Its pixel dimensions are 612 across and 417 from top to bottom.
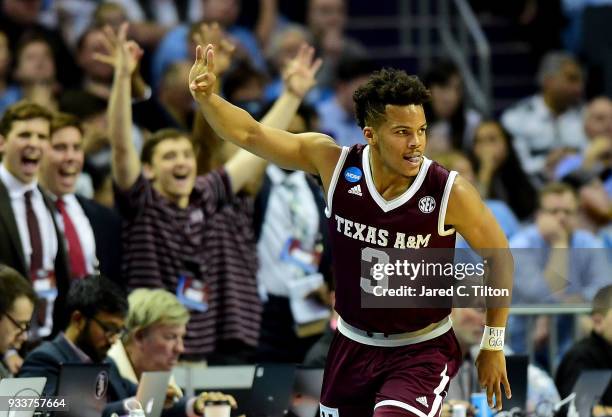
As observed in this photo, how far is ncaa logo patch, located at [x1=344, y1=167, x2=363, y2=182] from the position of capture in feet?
20.6

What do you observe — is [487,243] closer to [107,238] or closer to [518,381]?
[518,381]

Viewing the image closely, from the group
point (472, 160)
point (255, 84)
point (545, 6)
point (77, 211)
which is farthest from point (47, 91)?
point (545, 6)

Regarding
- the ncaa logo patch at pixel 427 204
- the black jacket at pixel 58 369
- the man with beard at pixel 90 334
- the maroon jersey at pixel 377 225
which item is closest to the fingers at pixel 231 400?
the black jacket at pixel 58 369

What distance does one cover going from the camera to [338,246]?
6.34 meters

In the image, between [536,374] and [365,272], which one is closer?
[365,272]

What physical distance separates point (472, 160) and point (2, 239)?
14.4 ft

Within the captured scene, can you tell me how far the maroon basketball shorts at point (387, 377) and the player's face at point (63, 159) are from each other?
2.52 meters

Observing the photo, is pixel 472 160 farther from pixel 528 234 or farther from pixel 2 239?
pixel 2 239

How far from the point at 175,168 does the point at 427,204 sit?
8.37ft

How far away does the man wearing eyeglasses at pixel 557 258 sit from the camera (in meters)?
9.97

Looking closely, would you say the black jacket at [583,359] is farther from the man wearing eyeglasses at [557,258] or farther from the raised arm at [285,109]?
the raised arm at [285,109]

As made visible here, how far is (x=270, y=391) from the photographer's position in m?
7.00

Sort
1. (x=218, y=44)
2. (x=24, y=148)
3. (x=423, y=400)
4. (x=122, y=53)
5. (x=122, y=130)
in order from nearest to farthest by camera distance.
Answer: (x=423, y=400) → (x=24, y=148) → (x=122, y=130) → (x=122, y=53) → (x=218, y=44)

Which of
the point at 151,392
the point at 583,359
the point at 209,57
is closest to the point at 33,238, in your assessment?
the point at 151,392
